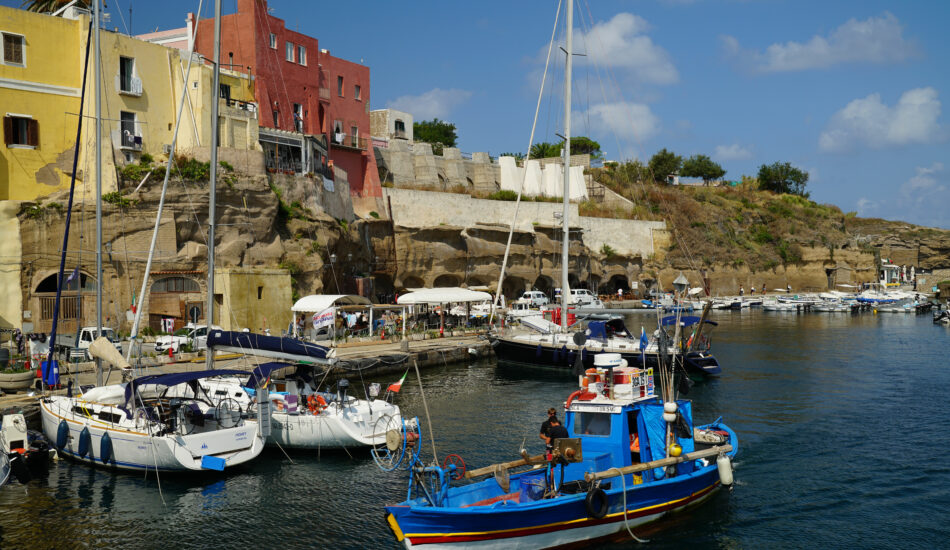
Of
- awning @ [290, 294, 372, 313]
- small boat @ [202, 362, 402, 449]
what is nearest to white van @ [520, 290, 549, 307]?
awning @ [290, 294, 372, 313]

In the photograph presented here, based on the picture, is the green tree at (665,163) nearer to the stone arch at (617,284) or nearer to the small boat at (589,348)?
the stone arch at (617,284)

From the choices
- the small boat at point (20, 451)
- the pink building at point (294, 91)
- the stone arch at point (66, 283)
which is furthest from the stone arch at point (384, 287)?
the small boat at point (20, 451)

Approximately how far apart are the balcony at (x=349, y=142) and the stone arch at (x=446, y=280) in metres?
13.4

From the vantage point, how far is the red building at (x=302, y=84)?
51625 mm

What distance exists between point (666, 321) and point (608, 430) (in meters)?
24.3

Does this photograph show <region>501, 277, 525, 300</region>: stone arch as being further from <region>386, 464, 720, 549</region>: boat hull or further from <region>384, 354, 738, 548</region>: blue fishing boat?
<region>386, 464, 720, 549</region>: boat hull

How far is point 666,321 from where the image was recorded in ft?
129

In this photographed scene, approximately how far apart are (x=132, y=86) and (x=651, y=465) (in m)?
38.9

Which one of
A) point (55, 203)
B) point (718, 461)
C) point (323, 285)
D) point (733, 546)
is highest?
point (55, 203)

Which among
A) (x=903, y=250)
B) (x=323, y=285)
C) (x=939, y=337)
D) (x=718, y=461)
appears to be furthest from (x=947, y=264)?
(x=718, y=461)

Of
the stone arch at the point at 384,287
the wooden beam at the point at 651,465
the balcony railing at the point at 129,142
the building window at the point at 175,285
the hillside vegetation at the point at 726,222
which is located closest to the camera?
the wooden beam at the point at 651,465

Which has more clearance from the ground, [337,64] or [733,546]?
[337,64]

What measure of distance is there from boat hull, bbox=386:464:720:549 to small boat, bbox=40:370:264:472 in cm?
801

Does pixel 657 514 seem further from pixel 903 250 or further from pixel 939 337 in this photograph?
pixel 903 250
